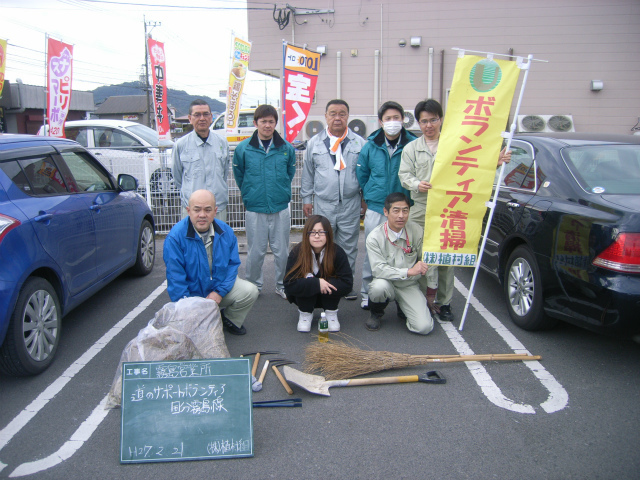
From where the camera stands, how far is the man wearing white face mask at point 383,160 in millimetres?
4148

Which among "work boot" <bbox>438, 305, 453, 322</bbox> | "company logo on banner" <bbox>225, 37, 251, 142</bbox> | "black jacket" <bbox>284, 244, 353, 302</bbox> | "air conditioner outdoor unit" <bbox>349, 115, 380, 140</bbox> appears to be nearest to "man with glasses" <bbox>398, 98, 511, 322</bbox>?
"work boot" <bbox>438, 305, 453, 322</bbox>

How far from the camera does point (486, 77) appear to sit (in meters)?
3.54

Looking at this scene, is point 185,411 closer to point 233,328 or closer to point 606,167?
point 233,328

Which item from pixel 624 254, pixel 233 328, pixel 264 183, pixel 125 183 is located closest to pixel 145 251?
pixel 125 183

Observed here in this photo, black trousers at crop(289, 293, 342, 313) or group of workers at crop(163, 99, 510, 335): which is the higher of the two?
group of workers at crop(163, 99, 510, 335)

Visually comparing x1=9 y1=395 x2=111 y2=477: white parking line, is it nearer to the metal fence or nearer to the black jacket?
the black jacket

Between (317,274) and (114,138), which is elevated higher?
(114,138)

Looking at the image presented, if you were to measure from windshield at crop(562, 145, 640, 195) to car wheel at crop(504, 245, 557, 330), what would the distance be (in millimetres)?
683

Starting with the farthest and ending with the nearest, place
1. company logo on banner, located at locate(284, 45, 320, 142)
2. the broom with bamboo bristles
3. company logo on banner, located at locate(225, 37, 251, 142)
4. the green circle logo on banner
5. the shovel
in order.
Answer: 1. company logo on banner, located at locate(225, 37, 251, 142)
2. company logo on banner, located at locate(284, 45, 320, 142)
3. the green circle logo on banner
4. the broom with bamboo bristles
5. the shovel

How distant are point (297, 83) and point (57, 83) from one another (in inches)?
203

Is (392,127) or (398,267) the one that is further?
(392,127)

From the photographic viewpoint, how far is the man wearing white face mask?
4148mm

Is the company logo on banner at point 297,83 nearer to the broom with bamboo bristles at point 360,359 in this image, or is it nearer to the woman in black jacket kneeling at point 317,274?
the woman in black jacket kneeling at point 317,274

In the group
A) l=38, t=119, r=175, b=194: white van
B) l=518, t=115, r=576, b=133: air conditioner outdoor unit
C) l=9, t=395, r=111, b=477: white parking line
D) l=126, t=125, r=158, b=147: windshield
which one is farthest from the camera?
l=518, t=115, r=576, b=133: air conditioner outdoor unit
